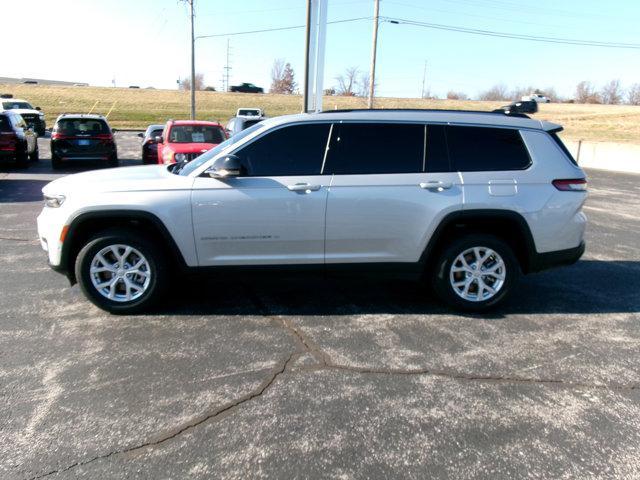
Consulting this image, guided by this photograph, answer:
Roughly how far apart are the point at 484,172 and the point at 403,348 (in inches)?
72.1

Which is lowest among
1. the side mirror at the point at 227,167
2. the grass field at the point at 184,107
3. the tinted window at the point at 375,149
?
the side mirror at the point at 227,167

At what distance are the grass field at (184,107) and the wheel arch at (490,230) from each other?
114 feet

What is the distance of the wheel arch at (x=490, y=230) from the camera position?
4.79 meters

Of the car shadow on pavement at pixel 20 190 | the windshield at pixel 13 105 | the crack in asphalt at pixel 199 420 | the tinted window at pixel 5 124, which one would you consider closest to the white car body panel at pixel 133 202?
the crack in asphalt at pixel 199 420

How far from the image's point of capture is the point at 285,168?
4.70 m

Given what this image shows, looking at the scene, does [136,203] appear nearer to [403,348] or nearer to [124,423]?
[124,423]

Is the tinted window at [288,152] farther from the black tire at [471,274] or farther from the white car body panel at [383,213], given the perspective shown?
the black tire at [471,274]

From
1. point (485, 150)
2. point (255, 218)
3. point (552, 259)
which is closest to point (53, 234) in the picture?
point (255, 218)

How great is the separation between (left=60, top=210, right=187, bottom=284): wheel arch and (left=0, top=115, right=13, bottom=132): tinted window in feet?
37.0

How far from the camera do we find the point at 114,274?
4.70 metres

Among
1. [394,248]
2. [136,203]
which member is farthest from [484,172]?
[136,203]

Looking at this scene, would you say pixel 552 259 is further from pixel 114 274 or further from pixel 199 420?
pixel 114 274

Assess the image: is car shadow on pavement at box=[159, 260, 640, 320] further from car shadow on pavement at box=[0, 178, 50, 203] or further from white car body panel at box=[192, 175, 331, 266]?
car shadow on pavement at box=[0, 178, 50, 203]

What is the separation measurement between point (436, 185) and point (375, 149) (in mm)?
640
